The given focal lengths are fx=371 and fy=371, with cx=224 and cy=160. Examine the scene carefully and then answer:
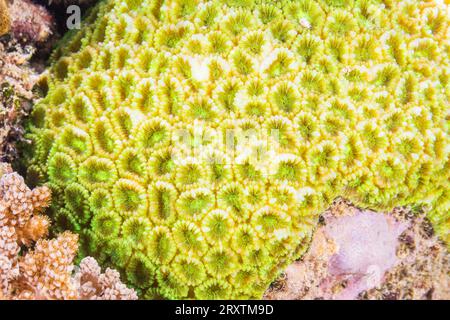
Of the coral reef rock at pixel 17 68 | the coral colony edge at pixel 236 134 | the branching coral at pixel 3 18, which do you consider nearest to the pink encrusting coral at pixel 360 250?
the coral colony edge at pixel 236 134

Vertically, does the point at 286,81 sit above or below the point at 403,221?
above

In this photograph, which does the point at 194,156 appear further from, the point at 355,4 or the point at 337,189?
the point at 355,4

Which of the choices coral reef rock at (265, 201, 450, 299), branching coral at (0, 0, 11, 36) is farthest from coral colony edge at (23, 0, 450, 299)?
branching coral at (0, 0, 11, 36)

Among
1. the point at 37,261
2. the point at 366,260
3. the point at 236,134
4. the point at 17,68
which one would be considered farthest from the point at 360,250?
the point at 17,68

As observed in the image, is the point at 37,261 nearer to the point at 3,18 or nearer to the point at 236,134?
the point at 236,134

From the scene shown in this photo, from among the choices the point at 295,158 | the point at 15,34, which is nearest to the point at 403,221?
the point at 295,158
